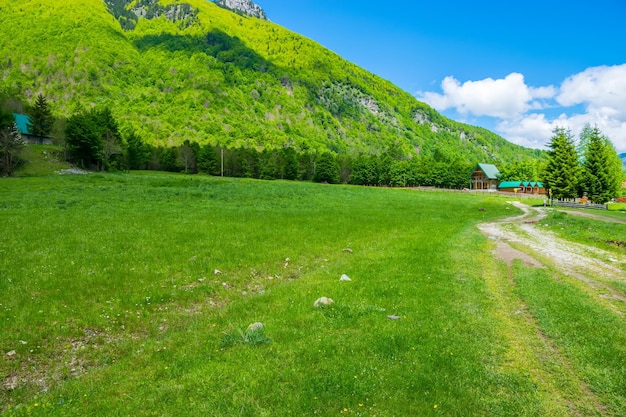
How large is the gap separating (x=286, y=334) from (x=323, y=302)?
98.7 inches

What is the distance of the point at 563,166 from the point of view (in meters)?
73.2

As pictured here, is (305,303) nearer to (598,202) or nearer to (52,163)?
(598,202)

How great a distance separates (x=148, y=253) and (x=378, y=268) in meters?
12.0

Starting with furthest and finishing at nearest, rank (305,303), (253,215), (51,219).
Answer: (253,215), (51,219), (305,303)

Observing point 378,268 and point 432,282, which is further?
point 378,268

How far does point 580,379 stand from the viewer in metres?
7.71

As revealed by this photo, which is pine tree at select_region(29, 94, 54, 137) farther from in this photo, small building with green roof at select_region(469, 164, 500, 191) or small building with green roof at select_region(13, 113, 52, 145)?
small building with green roof at select_region(469, 164, 500, 191)

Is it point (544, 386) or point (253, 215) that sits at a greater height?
point (253, 215)

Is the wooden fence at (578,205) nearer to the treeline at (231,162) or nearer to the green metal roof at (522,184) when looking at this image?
the treeline at (231,162)

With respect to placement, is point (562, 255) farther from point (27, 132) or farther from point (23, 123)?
point (23, 123)

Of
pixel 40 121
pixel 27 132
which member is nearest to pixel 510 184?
pixel 40 121

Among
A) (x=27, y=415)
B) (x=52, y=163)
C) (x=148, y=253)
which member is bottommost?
(x=27, y=415)

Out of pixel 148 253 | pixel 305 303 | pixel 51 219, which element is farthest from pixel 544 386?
pixel 51 219

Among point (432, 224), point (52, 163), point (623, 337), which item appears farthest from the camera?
point (52, 163)
